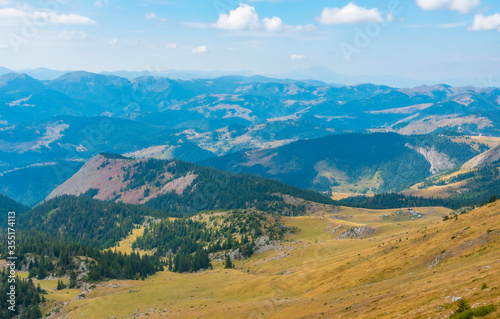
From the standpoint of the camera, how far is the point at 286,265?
142 metres

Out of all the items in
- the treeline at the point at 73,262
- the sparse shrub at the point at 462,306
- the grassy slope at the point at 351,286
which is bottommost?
the treeline at the point at 73,262

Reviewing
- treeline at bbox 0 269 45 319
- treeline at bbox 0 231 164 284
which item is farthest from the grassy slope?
treeline at bbox 0 231 164 284

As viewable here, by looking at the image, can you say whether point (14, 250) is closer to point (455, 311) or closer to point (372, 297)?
point (372, 297)

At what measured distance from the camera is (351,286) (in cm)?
7769

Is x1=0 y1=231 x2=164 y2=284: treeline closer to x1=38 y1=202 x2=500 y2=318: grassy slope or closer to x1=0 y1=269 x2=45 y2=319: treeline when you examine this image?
x1=38 y1=202 x2=500 y2=318: grassy slope

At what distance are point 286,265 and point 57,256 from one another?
11003cm

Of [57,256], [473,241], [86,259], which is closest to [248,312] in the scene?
[473,241]

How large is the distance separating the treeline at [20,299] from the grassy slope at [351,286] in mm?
12672

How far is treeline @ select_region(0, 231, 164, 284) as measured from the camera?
497ft

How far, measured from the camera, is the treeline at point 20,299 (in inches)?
4515

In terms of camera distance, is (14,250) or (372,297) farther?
(14,250)

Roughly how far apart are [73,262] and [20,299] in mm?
34558

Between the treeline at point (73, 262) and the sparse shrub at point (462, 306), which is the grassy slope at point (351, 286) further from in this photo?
the treeline at point (73, 262)

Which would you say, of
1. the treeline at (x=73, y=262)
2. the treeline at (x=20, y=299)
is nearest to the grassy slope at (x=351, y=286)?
the treeline at (x=20, y=299)
